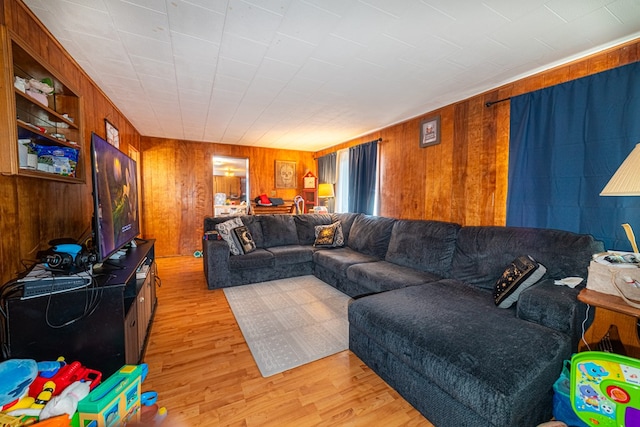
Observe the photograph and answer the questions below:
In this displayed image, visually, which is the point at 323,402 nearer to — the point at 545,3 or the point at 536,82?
the point at 545,3

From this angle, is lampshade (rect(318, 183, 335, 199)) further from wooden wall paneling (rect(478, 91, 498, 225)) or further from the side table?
the side table

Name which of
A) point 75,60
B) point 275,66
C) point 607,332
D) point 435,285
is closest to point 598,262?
point 607,332

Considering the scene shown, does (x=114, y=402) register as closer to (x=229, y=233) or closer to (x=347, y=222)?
(x=229, y=233)

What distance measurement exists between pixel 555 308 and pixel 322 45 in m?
2.30

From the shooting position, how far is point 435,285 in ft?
7.20

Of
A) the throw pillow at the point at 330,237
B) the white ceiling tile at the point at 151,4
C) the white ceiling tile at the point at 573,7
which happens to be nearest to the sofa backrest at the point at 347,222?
the throw pillow at the point at 330,237

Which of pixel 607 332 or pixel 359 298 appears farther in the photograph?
pixel 359 298

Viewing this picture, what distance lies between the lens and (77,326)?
1368mm

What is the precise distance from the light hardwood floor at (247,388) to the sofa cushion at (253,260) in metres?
1.08

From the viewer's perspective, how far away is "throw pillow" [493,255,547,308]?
1.75 m

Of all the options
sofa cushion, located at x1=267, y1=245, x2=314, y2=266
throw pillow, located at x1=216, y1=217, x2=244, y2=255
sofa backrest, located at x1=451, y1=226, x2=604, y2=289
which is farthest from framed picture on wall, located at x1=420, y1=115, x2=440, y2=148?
throw pillow, located at x1=216, y1=217, x2=244, y2=255

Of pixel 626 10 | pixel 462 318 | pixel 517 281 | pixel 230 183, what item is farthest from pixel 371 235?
pixel 230 183

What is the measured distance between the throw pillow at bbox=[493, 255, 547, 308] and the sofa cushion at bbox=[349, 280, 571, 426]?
0.07 m

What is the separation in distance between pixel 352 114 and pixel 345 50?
5.11 feet
